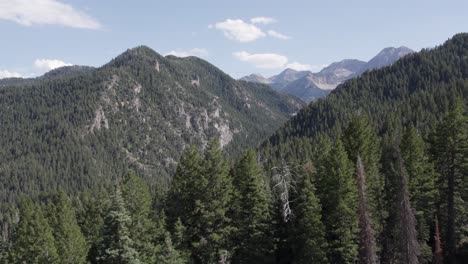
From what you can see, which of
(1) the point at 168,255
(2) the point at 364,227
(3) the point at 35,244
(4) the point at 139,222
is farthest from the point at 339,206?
(3) the point at 35,244

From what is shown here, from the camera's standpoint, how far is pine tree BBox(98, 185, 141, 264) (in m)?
37.6

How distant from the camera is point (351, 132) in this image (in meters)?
50.5

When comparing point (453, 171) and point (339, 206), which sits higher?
point (453, 171)

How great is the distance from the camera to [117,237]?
38.5m

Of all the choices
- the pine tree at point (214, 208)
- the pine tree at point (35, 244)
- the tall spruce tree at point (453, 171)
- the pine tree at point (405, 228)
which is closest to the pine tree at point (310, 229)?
the pine tree at point (214, 208)

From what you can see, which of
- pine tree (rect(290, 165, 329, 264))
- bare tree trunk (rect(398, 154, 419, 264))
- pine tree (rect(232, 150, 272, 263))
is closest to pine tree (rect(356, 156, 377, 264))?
bare tree trunk (rect(398, 154, 419, 264))

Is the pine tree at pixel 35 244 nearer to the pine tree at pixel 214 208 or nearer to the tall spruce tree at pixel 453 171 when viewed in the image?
the pine tree at pixel 214 208

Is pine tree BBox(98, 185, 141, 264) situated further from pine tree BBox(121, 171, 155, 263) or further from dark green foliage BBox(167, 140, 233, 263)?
dark green foliage BBox(167, 140, 233, 263)

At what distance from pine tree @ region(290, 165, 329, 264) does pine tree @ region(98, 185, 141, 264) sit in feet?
51.7

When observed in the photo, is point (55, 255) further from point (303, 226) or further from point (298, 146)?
point (298, 146)

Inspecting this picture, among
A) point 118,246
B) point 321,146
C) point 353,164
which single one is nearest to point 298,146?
point 321,146

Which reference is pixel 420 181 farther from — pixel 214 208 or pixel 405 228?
pixel 214 208

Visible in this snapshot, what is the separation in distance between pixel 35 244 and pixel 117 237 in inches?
663

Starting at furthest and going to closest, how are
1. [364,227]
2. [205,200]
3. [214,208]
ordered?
1. [205,200]
2. [214,208]
3. [364,227]
